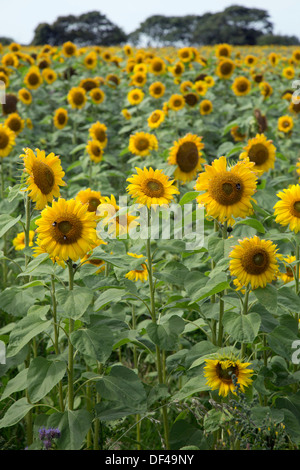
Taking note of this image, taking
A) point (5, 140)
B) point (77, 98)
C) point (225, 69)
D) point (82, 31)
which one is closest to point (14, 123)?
point (5, 140)

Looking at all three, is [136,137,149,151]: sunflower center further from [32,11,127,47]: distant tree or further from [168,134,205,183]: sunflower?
[32,11,127,47]: distant tree

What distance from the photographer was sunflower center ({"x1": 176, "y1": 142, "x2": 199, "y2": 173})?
3461 millimetres

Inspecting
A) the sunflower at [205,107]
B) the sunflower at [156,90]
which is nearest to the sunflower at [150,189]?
the sunflower at [156,90]

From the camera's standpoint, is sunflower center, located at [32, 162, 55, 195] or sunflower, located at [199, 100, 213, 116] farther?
sunflower, located at [199, 100, 213, 116]

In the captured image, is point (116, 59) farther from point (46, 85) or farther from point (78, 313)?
point (78, 313)

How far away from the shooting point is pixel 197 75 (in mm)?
8141

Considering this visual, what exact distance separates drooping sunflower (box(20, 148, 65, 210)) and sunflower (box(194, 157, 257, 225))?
60 centimetres

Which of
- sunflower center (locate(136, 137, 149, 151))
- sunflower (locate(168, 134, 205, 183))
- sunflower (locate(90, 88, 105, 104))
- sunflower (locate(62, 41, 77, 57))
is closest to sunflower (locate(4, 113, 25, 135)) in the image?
sunflower center (locate(136, 137, 149, 151))

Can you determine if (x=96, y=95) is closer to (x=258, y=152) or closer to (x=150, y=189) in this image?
(x=258, y=152)

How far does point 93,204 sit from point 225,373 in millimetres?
A: 1084

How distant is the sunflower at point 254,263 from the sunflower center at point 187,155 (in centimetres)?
140

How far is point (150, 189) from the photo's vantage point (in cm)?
240
